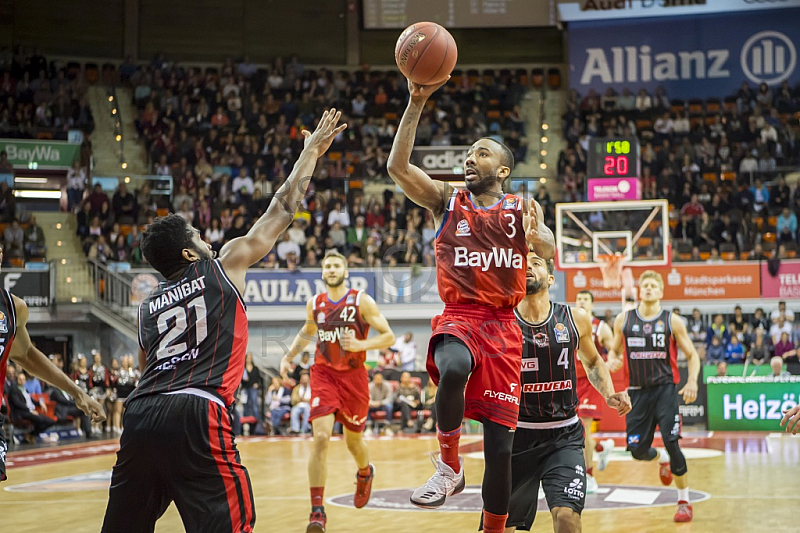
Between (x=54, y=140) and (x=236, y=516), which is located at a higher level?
(x=54, y=140)

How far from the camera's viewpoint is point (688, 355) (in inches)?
364

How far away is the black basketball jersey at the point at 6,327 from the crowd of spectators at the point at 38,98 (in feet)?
65.4

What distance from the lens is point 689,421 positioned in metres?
18.8

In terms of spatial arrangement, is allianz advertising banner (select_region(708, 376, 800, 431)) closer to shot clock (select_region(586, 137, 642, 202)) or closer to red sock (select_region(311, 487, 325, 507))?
shot clock (select_region(586, 137, 642, 202))

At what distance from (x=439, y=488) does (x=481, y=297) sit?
41.3 inches

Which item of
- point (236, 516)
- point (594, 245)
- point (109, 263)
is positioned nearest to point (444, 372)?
point (236, 516)

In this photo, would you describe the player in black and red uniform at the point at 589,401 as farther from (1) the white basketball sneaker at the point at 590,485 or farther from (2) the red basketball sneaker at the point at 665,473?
(2) the red basketball sneaker at the point at 665,473

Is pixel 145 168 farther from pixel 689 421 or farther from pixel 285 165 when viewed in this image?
pixel 689 421

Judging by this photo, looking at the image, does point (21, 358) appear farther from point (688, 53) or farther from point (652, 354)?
point (688, 53)

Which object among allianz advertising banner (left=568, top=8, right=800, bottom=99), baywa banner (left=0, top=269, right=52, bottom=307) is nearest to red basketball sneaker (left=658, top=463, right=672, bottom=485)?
baywa banner (left=0, top=269, right=52, bottom=307)

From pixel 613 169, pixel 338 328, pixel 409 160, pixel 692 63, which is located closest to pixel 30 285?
pixel 613 169

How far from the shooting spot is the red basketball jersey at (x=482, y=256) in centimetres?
533

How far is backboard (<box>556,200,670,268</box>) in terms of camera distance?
18391mm

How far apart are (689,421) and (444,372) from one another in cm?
1493
